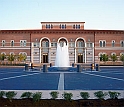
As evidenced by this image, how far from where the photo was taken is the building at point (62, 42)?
49.7 m

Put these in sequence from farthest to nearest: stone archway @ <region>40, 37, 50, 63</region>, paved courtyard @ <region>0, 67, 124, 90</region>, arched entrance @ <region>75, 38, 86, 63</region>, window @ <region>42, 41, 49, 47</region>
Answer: window @ <region>42, 41, 49, 47</region> → stone archway @ <region>40, 37, 50, 63</region> → arched entrance @ <region>75, 38, 86, 63</region> → paved courtyard @ <region>0, 67, 124, 90</region>

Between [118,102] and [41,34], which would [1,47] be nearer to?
[41,34]

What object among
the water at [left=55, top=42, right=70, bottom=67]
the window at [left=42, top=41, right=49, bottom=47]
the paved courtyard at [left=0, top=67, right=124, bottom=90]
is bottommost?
the paved courtyard at [left=0, top=67, right=124, bottom=90]

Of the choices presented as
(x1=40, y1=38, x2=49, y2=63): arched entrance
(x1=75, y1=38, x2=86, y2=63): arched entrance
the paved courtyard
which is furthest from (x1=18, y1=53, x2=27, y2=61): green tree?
the paved courtyard

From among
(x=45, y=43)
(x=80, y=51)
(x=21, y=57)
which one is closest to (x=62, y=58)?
(x=21, y=57)

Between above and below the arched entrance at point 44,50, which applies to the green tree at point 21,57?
below

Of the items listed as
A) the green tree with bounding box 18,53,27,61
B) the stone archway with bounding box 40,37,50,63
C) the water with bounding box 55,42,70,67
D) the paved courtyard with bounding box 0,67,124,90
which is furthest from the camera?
the stone archway with bounding box 40,37,50,63

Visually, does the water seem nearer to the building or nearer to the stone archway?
the building

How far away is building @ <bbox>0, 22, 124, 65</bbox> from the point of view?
4966 cm

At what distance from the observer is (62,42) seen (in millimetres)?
50500

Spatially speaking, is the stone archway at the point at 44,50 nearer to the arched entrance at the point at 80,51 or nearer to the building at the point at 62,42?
the building at the point at 62,42

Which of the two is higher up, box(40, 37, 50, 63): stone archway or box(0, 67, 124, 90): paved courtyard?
box(40, 37, 50, 63): stone archway

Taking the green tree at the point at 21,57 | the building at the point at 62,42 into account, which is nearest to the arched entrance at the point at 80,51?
the building at the point at 62,42

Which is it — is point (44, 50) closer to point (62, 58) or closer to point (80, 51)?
point (80, 51)
